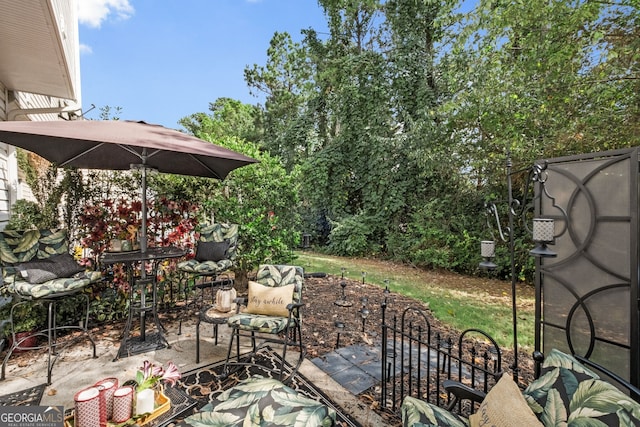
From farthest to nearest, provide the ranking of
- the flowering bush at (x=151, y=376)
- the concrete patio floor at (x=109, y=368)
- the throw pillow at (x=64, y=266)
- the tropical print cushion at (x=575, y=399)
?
the throw pillow at (x=64, y=266)
the concrete patio floor at (x=109, y=368)
the flowering bush at (x=151, y=376)
the tropical print cushion at (x=575, y=399)

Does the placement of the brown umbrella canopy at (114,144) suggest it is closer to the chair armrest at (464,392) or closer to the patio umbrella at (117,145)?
the patio umbrella at (117,145)

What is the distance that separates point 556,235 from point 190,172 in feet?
13.0

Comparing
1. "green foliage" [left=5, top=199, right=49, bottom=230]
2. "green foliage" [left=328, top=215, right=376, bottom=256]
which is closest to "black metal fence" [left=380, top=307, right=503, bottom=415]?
"green foliage" [left=5, top=199, right=49, bottom=230]

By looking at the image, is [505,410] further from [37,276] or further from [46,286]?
[37,276]

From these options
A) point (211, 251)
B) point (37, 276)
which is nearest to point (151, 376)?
point (37, 276)

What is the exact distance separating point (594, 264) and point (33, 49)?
5822 millimetres

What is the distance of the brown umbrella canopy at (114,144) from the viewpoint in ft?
8.00

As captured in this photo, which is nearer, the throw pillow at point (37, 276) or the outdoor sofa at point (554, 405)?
the outdoor sofa at point (554, 405)

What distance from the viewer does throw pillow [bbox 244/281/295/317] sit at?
3.02 m

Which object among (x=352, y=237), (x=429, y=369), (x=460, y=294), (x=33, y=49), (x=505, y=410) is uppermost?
(x=33, y=49)

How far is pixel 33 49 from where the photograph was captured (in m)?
3.46

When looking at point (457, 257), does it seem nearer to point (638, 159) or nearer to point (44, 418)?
point (638, 159)

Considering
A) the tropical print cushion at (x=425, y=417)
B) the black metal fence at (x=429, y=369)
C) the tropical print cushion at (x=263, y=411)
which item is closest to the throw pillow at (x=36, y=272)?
the tropical print cushion at (x=263, y=411)

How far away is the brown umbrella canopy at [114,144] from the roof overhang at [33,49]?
1.00m
